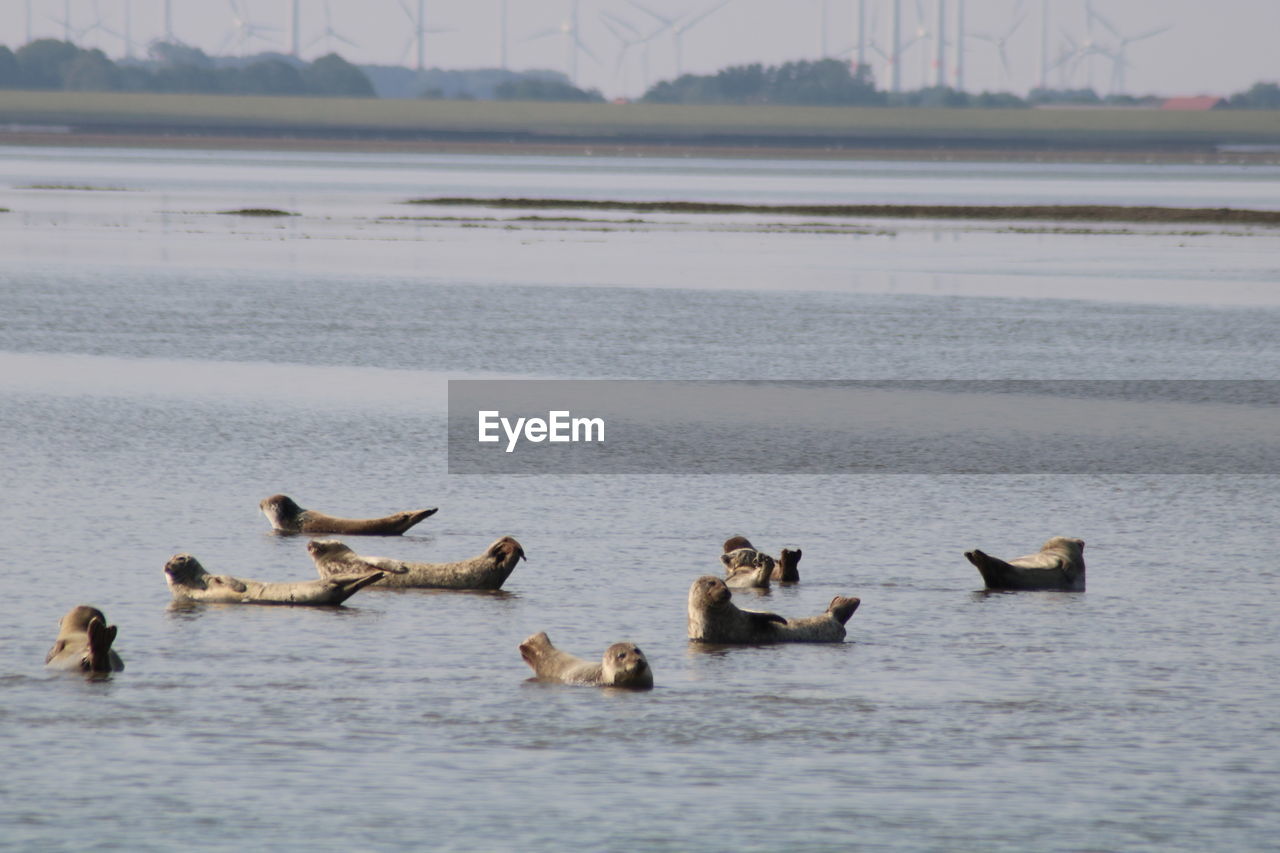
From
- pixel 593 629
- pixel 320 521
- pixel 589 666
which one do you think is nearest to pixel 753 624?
pixel 593 629

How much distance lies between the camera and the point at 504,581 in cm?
1855

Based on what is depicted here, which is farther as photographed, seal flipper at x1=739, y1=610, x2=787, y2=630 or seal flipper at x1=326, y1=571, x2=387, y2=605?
seal flipper at x1=326, y1=571, x2=387, y2=605

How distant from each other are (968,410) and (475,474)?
375 inches

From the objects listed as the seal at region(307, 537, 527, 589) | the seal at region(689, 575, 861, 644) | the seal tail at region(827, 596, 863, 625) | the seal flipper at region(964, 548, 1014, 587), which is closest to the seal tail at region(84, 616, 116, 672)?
the seal at region(307, 537, 527, 589)

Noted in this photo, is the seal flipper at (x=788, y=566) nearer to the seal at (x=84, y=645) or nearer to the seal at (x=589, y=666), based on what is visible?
the seal at (x=589, y=666)

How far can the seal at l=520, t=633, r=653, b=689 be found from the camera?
14.8m

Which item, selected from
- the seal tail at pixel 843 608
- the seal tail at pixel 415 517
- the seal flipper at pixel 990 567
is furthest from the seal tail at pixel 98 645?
the seal flipper at pixel 990 567

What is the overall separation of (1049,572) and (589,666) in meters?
5.42

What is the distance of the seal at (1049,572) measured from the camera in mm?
18797

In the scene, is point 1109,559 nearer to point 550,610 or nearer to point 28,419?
point 550,610

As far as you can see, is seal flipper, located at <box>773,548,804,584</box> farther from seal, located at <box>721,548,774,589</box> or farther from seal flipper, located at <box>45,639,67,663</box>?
seal flipper, located at <box>45,639,67,663</box>

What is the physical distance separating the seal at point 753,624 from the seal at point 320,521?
17.0 feet

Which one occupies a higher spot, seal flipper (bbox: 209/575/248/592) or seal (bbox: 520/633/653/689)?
seal flipper (bbox: 209/575/248/592)

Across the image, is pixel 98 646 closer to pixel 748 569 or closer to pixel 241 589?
pixel 241 589
